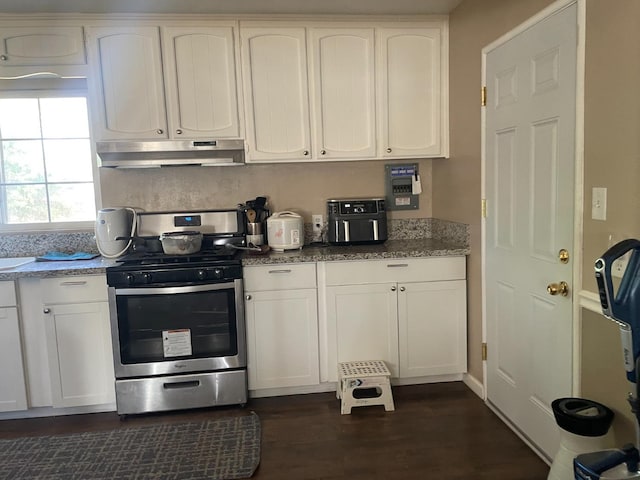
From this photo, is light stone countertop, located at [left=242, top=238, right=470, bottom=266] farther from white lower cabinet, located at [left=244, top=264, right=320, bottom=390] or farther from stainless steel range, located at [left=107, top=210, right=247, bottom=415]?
stainless steel range, located at [left=107, top=210, right=247, bottom=415]

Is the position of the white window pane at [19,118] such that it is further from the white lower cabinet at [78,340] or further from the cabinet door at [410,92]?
the cabinet door at [410,92]

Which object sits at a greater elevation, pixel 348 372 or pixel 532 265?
pixel 532 265

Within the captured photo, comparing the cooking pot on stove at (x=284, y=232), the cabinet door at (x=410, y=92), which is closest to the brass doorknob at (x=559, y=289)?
the cabinet door at (x=410, y=92)

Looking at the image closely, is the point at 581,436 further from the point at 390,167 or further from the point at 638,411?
the point at 390,167

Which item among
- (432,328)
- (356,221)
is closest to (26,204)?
(356,221)

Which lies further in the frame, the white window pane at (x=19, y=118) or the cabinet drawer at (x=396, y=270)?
the white window pane at (x=19, y=118)

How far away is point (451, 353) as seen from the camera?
3057 millimetres

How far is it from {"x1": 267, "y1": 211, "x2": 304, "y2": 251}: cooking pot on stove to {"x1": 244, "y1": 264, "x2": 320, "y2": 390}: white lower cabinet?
0.85 ft

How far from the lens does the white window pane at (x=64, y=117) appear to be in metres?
3.31

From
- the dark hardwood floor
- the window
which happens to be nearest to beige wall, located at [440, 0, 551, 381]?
the dark hardwood floor

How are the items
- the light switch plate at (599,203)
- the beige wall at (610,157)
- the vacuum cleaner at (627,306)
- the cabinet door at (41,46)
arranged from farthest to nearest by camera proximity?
the cabinet door at (41,46)
the light switch plate at (599,203)
the beige wall at (610,157)
the vacuum cleaner at (627,306)

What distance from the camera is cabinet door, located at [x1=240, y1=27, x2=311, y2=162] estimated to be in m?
3.08

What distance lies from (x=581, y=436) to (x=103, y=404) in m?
2.50

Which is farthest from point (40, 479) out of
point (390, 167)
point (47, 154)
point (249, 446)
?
point (390, 167)
